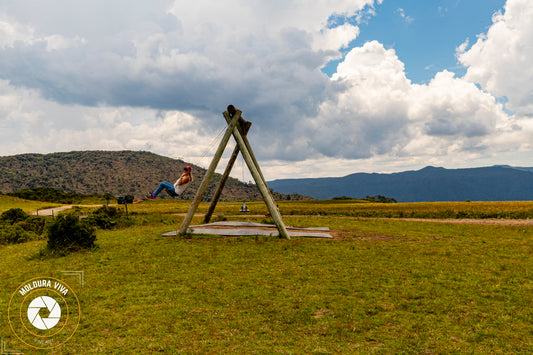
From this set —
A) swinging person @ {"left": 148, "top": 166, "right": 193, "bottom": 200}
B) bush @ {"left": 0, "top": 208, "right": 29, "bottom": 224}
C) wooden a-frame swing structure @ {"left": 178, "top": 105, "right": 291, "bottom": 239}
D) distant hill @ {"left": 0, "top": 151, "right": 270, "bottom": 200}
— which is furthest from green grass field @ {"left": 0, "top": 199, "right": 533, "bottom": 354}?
distant hill @ {"left": 0, "top": 151, "right": 270, "bottom": 200}

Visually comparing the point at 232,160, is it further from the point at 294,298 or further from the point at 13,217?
the point at 13,217

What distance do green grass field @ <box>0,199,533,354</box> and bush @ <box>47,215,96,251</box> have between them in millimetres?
912

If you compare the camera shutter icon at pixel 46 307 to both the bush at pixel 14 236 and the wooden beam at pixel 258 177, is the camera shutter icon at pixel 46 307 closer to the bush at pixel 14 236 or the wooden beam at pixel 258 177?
the wooden beam at pixel 258 177

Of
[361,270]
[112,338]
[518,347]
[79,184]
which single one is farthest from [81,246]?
[79,184]

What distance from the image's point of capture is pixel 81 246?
1588 centimetres

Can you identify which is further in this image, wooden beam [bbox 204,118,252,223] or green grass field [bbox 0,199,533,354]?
wooden beam [bbox 204,118,252,223]

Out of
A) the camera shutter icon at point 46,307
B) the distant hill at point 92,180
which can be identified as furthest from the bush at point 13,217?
Result: the distant hill at point 92,180

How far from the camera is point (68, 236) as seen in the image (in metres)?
15.9

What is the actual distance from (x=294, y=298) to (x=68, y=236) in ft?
43.6

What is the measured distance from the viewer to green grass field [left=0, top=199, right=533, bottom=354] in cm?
682

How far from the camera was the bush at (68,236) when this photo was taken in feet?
50.9

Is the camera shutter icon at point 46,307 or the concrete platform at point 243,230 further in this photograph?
the concrete platform at point 243,230

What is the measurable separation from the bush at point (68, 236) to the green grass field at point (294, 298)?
912mm

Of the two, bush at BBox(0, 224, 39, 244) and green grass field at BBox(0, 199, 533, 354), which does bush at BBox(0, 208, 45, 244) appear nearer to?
bush at BBox(0, 224, 39, 244)
